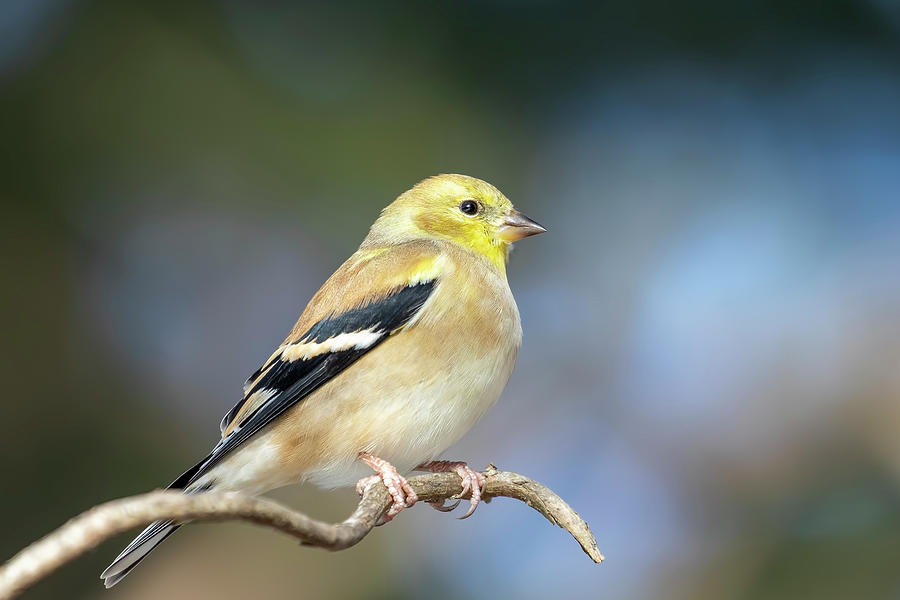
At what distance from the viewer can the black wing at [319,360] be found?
2.10 meters

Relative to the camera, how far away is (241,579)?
3.96m

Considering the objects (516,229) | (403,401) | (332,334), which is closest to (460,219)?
(516,229)

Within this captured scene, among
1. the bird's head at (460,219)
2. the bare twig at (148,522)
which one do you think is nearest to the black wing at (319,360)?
the bird's head at (460,219)

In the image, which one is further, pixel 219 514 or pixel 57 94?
pixel 57 94

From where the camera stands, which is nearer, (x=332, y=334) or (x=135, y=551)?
(x=135, y=551)

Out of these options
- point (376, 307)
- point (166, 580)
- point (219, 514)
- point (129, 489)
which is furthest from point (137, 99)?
point (219, 514)

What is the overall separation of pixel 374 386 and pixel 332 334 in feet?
0.57

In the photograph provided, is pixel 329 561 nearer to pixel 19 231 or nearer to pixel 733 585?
pixel 733 585

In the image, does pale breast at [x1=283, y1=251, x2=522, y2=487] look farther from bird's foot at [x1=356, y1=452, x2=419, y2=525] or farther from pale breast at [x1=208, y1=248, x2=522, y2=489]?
bird's foot at [x1=356, y1=452, x2=419, y2=525]

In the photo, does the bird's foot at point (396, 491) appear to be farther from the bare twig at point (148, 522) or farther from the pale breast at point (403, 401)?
the bare twig at point (148, 522)

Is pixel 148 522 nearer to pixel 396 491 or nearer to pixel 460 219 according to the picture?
pixel 396 491

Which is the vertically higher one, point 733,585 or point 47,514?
point 733,585

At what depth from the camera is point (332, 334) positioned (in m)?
2.17

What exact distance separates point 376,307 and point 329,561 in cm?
224
